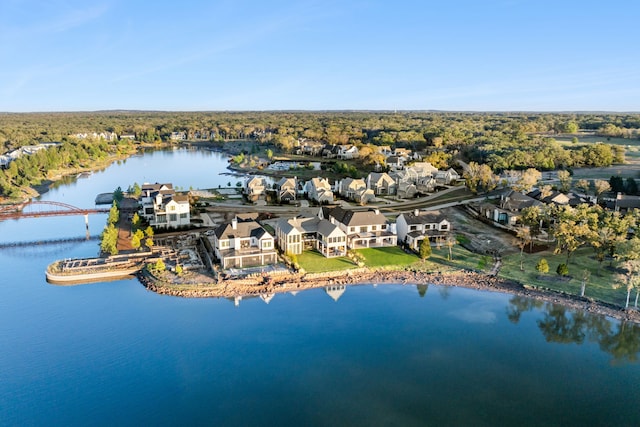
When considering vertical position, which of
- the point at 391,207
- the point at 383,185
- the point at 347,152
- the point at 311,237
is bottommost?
the point at 391,207

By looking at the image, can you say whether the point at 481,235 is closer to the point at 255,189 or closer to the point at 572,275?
the point at 572,275

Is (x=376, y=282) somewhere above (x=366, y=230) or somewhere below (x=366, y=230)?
below

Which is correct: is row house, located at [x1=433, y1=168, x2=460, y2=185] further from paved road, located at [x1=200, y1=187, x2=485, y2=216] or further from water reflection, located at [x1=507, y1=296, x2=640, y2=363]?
water reflection, located at [x1=507, y1=296, x2=640, y2=363]

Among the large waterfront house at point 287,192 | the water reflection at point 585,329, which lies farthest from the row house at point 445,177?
the water reflection at point 585,329

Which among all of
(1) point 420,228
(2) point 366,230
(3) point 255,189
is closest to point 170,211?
(3) point 255,189

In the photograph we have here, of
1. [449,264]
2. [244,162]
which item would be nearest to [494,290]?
[449,264]

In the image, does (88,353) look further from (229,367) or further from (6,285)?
(6,285)

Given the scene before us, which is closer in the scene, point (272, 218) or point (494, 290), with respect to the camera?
point (494, 290)
